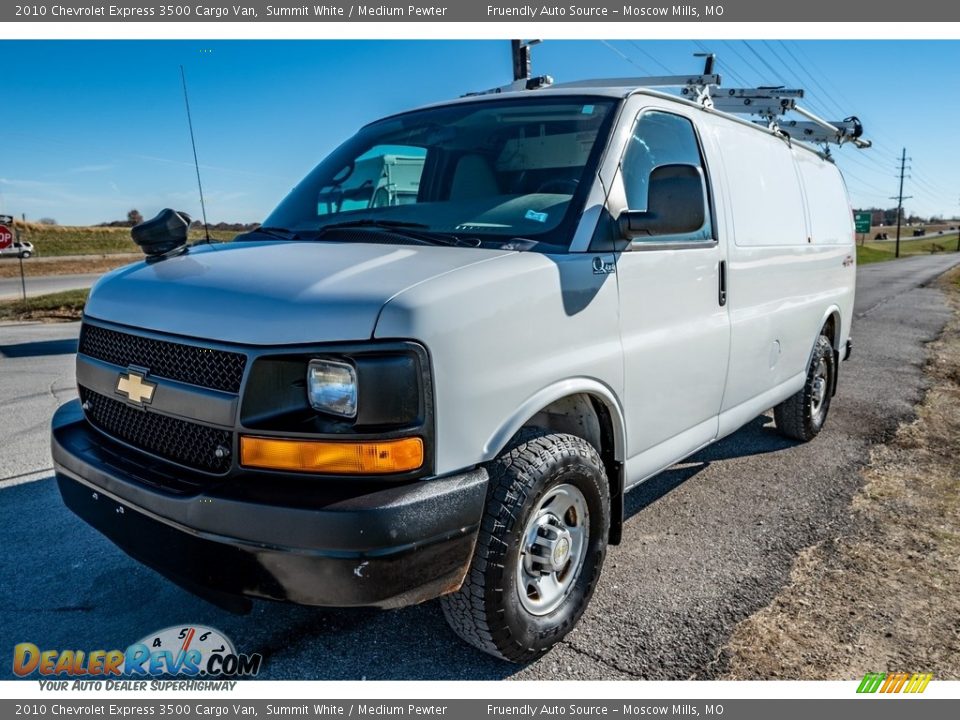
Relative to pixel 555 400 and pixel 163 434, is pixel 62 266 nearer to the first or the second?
pixel 163 434

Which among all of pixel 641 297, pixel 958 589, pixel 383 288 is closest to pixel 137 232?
pixel 383 288

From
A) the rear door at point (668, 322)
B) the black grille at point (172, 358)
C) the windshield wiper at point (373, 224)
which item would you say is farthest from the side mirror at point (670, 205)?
the black grille at point (172, 358)

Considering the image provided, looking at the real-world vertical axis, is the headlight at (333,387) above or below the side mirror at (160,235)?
below

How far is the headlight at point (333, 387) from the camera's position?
2160mm

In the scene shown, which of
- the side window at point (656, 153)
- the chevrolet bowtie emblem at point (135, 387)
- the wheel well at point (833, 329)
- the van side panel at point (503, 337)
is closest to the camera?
the van side panel at point (503, 337)

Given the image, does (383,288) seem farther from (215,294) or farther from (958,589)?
(958,589)

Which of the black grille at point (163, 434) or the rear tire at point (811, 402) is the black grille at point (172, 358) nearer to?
the black grille at point (163, 434)

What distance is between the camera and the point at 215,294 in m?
2.40

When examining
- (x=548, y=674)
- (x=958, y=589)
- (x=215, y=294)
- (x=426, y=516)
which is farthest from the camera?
(x=958, y=589)

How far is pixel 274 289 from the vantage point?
2.31m

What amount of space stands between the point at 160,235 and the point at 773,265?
343 centimetres

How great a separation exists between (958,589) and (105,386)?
3806 mm

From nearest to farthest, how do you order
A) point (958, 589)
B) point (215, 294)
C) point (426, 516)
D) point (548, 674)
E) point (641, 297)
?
point (426, 516)
point (215, 294)
point (548, 674)
point (641, 297)
point (958, 589)

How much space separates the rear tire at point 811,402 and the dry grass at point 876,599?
698mm
